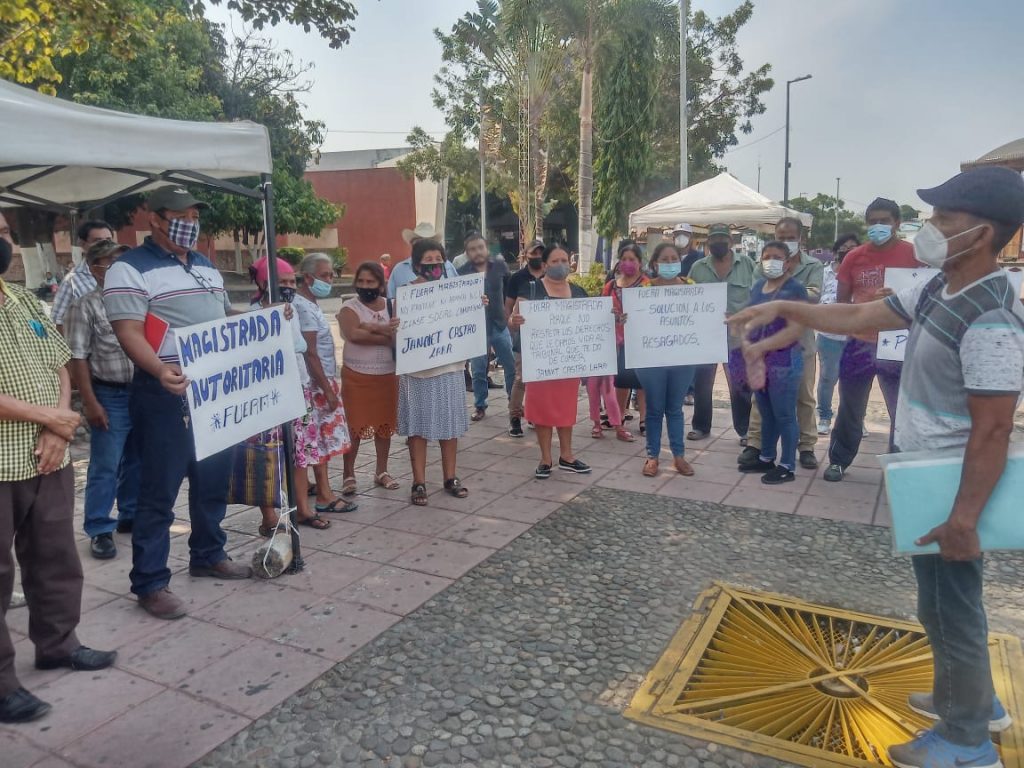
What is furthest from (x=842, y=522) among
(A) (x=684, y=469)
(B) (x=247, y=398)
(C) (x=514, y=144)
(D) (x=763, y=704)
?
(C) (x=514, y=144)

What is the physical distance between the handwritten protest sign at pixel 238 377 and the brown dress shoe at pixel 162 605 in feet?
2.60

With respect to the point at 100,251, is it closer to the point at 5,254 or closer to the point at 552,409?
the point at 5,254

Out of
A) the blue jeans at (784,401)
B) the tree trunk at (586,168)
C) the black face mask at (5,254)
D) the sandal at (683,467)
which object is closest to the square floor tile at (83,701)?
the black face mask at (5,254)

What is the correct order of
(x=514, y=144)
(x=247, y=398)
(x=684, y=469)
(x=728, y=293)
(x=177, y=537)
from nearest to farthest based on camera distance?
(x=247, y=398), (x=177, y=537), (x=684, y=469), (x=728, y=293), (x=514, y=144)

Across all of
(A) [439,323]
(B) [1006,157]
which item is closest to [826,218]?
(B) [1006,157]

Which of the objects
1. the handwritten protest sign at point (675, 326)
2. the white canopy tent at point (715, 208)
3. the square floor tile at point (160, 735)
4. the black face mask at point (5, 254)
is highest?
the white canopy tent at point (715, 208)

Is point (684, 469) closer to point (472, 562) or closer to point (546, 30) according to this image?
point (472, 562)

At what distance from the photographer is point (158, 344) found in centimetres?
355

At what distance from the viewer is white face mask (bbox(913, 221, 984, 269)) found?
230 cm

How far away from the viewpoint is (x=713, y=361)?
19.6 ft

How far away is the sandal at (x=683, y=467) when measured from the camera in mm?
5922

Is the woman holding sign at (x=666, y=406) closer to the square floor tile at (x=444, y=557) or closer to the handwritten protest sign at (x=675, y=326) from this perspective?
the handwritten protest sign at (x=675, y=326)

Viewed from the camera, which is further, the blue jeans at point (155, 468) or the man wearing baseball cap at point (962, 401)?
the blue jeans at point (155, 468)

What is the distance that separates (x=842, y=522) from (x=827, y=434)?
8.16 feet
